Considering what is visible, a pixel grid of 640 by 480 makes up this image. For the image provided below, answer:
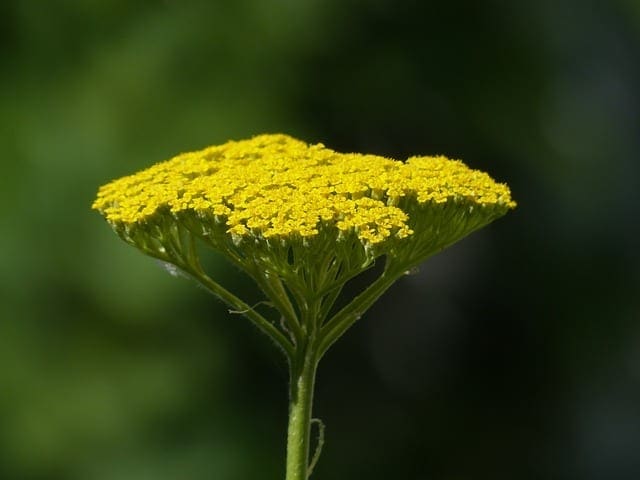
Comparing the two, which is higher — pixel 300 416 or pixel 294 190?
pixel 294 190

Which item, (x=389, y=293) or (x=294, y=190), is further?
(x=389, y=293)

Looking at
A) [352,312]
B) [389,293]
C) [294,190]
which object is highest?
[389,293]

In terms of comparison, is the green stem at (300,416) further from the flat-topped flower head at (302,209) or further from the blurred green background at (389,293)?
the blurred green background at (389,293)

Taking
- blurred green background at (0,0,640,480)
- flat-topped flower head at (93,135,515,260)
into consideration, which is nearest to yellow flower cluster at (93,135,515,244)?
flat-topped flower head at (93,135,515,260)

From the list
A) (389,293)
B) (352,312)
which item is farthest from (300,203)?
(389,293)

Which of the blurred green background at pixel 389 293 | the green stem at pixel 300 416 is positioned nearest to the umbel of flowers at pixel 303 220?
the green stem at pixel 300 416

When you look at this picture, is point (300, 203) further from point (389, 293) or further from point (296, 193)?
point (389, 293)
